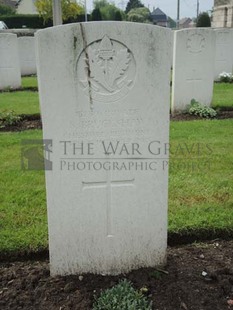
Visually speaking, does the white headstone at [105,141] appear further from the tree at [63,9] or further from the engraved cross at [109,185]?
the tree at [63,9]

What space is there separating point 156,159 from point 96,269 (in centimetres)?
86

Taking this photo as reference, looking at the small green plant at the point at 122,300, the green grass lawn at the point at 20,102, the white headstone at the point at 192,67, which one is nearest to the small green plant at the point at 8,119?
the green grass lawn at the point at 20,102

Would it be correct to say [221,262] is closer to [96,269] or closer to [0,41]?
[96,269]

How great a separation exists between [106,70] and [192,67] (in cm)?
576

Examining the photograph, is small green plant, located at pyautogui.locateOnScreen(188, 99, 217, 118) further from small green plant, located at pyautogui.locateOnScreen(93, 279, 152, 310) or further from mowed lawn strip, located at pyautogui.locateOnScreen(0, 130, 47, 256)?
small green plant, located at pyautogui.locateOnScreen(93, 279, 152, 310)

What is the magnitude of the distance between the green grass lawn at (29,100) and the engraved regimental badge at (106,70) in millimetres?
5578

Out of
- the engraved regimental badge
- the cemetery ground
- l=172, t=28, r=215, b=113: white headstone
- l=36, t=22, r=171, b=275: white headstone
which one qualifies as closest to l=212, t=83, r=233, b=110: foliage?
l=172, t=28, r=215, b=113: white headstone

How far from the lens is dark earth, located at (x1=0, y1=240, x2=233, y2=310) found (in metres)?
2.35

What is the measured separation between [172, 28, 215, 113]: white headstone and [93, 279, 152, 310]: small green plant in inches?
232

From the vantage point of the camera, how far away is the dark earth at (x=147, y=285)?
7.70 ft

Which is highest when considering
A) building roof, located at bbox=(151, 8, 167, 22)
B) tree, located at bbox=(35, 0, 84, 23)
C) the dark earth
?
building roof, located at bbox=(151, 8, 167, 22)

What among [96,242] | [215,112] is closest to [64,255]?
[96,242]

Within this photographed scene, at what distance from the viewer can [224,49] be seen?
40.4 feet

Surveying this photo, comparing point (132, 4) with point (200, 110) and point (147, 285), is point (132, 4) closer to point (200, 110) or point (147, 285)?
point (200, 110)
